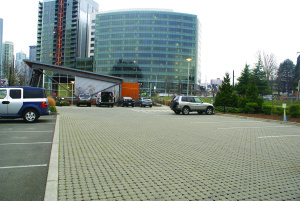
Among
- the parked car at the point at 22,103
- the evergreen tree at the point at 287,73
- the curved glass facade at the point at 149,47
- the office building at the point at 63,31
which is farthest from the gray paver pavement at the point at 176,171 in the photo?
the office building at the point at 63,31

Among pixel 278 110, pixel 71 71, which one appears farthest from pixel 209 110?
pixel 71 71

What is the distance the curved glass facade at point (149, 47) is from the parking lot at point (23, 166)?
101749mm

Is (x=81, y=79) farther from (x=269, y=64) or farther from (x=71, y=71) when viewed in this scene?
(x=269, y=64)

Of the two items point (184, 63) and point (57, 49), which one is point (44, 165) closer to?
point (184, 63)

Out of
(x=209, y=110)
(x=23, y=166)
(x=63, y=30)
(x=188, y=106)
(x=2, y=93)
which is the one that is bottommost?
(x=23, y=166)

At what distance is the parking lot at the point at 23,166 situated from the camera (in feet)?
11.7

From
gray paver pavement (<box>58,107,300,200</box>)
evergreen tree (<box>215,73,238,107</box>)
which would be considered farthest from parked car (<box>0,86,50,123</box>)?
evergreen tree (<box>215,73,238,107</box>)

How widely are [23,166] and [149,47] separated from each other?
109 metres

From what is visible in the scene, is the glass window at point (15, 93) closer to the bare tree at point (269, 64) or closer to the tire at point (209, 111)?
the tire at point (209, 111)

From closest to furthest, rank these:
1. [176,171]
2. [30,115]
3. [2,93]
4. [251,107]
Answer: [176,171], [2,93], [30,115], [251,107]

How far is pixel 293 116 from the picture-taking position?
667 inches

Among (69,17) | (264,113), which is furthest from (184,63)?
(264,113)

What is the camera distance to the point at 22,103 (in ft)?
39.3

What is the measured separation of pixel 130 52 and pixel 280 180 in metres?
111
